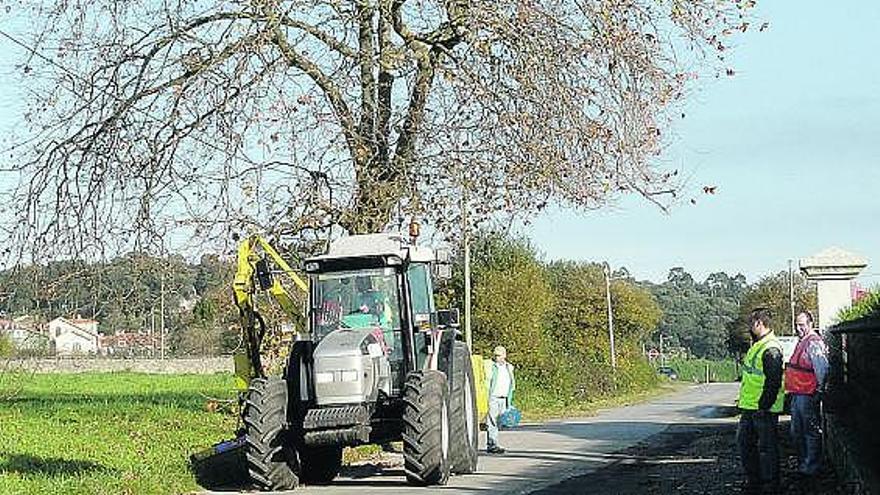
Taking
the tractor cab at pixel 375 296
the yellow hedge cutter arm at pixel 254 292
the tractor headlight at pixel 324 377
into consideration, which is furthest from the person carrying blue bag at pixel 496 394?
the tractor headlight at pixel 324 377

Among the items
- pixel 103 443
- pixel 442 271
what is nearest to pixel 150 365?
pixel 103 443

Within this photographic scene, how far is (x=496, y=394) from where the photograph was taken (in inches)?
891

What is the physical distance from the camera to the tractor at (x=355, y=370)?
15.6 m

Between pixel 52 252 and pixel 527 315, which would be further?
pixel 527 315

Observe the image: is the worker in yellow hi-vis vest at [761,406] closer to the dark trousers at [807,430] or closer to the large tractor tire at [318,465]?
the dark trousers at [807,430]

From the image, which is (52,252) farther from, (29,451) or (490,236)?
(490,236)

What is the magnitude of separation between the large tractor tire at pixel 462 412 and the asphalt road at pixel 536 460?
238mm

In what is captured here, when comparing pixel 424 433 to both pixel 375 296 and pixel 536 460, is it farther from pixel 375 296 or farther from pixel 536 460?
pixel 536 460

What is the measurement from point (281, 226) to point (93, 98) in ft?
11.6

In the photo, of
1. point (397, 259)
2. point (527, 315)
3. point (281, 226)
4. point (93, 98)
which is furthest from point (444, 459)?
point (527, 315)

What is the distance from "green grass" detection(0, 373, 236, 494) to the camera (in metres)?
15.7

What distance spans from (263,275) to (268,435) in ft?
6.67

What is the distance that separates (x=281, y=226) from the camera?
21.4 meters

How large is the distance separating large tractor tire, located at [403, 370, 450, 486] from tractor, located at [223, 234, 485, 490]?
1cm
